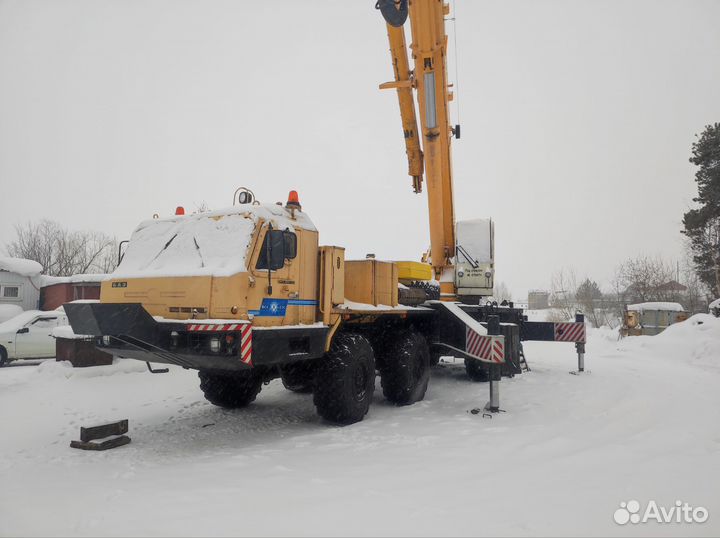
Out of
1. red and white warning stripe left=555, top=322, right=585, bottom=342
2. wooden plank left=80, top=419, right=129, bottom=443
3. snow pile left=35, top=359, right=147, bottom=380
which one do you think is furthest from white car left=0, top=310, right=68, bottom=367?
red and white warning stripe left=555, top=322, right=585, bottom=342

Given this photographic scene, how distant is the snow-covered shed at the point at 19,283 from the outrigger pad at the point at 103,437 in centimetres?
2048

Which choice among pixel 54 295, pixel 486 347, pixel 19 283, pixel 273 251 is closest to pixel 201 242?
pixel 273 251

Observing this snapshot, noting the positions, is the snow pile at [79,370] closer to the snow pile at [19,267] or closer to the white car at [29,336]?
the white car at [29,336]

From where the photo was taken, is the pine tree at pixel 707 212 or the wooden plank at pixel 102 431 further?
the pine tree at pixel 707 212

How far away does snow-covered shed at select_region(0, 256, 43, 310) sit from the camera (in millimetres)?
21031

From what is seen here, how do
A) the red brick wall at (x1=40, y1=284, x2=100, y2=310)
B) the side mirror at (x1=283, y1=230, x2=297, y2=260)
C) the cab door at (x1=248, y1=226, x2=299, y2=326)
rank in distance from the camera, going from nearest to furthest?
the cab door at (x1=248, y1=226, x2=299, y2=326)
the side mirror at (x1=283, y1=230, x2=297, y2=260)
the red brick wall at (x1=40, y1=284, x2=100, y2=310)

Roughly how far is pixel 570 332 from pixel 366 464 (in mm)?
7246

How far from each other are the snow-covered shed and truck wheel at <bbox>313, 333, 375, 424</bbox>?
21502 mm

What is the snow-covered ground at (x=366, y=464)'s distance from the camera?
3.17m

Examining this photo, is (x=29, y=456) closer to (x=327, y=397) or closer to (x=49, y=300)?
(x=327, y=397)

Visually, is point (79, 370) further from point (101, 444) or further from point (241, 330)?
point (241, 330)

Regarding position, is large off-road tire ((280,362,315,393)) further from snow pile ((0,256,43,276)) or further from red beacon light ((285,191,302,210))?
snow pile ((0,256,43,276))

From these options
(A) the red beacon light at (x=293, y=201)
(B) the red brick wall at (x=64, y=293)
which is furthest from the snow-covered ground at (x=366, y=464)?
(B) the red brick wall at (x=64, y=293)

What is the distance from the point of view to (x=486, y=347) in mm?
7031
